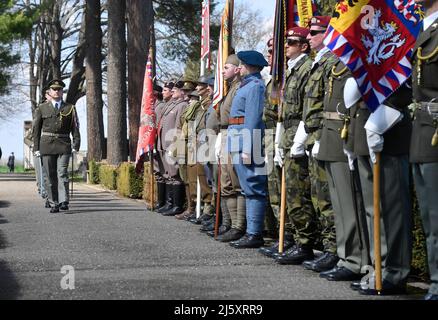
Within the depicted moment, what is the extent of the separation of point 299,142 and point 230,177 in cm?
252

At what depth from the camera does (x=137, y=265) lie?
835cm

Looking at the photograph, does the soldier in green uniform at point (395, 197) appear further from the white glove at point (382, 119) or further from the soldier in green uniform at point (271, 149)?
the soldier in green uniform at point (271, 149)

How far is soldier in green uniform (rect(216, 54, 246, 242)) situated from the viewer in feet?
34.6

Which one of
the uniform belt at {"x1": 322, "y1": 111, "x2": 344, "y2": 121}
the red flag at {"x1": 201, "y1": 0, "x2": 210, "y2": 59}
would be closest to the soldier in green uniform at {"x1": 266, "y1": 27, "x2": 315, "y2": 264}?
the uniform belt at {"x1": 322, "y1": 111, "x2": 344, "y2": 121}

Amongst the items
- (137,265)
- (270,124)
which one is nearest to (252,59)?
(270,124)

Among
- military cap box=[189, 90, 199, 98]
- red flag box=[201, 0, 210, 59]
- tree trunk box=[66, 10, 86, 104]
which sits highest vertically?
tree trunk box=[66, 10, 86, 104]

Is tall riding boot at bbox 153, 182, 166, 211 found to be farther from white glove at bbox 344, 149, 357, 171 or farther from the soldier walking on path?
the soldier walking on path

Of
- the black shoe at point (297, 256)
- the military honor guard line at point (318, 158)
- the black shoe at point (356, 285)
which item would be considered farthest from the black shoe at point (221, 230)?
the black shoe at point (356, 285)

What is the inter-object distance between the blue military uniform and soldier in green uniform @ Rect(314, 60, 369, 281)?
2.47 metres

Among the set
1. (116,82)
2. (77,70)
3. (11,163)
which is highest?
(77,70)

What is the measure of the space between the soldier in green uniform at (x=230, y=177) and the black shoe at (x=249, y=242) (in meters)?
0.57

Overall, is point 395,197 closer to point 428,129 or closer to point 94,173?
point 428,129
